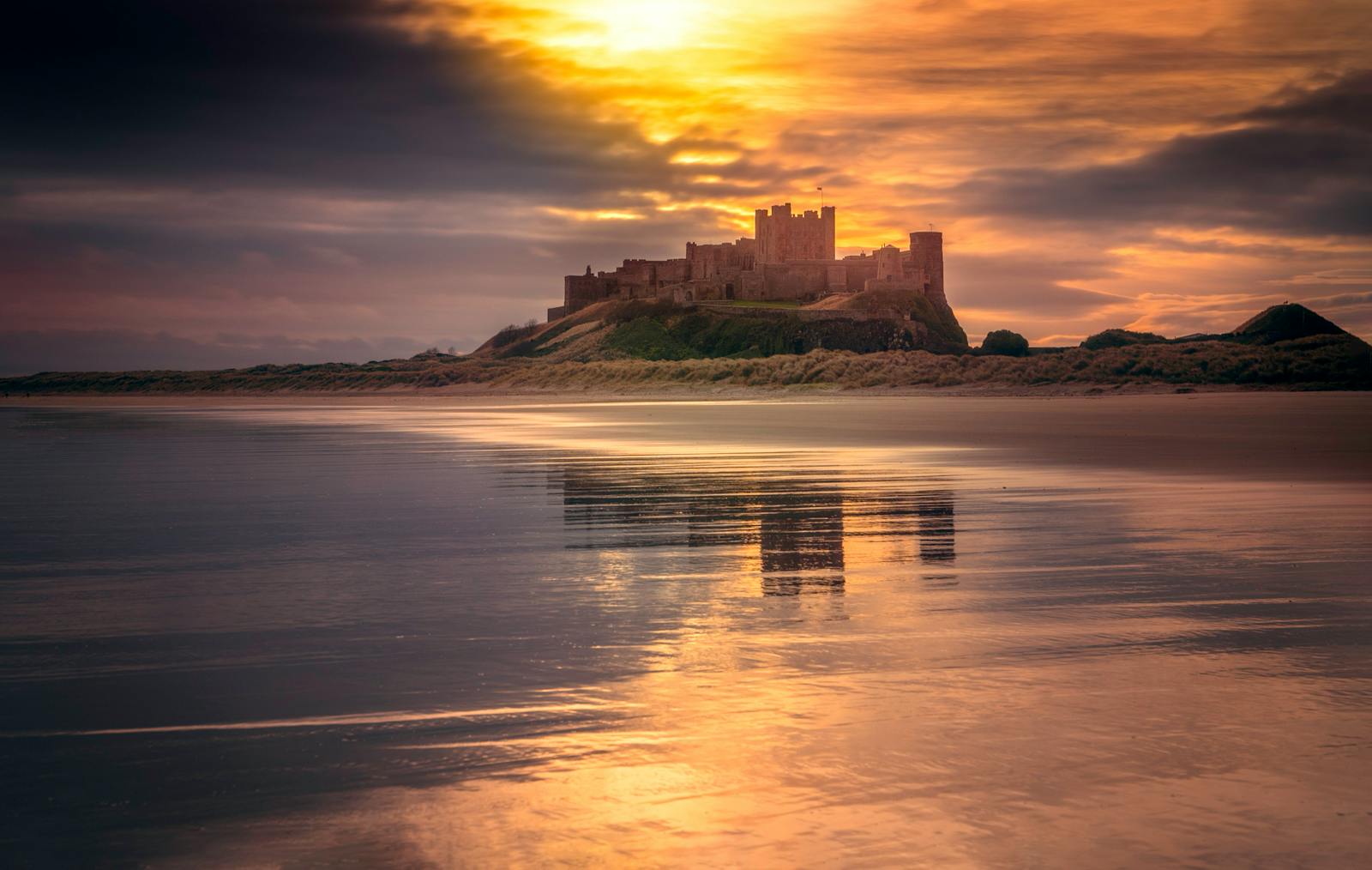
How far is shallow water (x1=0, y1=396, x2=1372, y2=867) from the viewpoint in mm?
4184

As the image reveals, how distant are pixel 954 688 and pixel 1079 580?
12.2 feet

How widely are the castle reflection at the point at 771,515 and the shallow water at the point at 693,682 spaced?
112 mm

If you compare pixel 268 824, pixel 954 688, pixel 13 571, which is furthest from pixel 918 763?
pixel 13 571

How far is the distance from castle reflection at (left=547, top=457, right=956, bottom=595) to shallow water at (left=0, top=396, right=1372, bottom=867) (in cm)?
11

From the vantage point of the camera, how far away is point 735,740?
16.9 ft

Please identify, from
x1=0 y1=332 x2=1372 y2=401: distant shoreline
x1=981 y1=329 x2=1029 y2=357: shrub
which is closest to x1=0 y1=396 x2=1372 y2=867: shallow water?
x1=0 y1=332 x2=1372 y2=401: distant shoreline

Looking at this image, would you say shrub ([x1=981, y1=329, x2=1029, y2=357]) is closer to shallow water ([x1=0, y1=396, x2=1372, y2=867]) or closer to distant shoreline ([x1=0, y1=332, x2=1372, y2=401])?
distant shoreline ([x1=0, y1=332, x2=1372, y2=401])

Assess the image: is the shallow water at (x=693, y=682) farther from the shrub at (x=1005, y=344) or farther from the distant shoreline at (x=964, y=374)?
the shrub at (x=1005, y=344)

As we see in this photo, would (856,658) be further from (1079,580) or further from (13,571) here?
(13,571)

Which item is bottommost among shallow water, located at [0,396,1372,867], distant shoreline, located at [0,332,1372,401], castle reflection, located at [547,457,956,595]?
shallow water, located at [0,396,1372,867]

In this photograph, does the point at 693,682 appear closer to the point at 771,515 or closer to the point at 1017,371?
the point at 771,515

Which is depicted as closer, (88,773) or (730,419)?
(88,773)

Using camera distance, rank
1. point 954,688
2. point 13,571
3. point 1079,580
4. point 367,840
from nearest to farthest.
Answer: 1. point 367,840
2. point 954,688
3. point 1079,580
4. point 13,571

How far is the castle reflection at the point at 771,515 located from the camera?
35.0ft
